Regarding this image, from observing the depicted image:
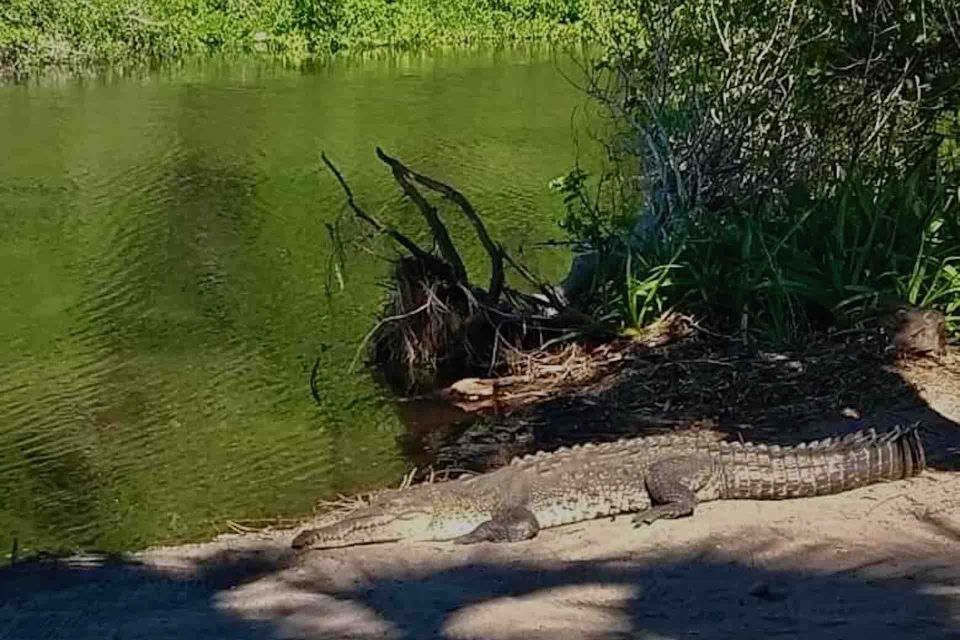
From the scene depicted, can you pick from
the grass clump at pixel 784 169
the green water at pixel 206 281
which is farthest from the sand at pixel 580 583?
the grass clump at pixel 784 169

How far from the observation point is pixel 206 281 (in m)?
11.3

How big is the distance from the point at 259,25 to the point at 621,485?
30.0m

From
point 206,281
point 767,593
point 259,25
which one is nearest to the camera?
point 767,593

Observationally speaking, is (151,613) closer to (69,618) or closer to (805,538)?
(69,618)

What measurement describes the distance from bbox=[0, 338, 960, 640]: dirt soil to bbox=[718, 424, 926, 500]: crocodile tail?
50 mm

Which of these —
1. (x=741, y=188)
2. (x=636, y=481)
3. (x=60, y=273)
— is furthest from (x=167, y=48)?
(x=636, y=481)

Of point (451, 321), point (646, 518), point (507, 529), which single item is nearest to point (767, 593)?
point (646, 518)

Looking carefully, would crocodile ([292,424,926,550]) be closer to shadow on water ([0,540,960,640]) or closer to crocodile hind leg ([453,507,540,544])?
crocodile hind leg ([453,507,540,544])

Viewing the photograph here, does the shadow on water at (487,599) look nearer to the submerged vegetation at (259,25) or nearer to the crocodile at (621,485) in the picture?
the crocodile at (621,485)

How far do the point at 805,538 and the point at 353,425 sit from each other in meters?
3.65

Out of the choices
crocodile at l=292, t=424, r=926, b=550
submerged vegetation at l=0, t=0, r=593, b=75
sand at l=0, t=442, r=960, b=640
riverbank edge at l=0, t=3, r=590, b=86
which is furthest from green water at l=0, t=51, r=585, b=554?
submerged vegetation at l=0, t=0, r=593, b=75

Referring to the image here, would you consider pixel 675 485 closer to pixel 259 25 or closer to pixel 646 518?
pixel 646 518

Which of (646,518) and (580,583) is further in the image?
(646,518)

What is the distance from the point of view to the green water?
22.5 feet
